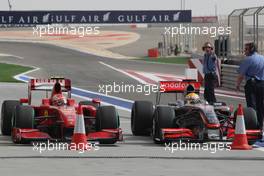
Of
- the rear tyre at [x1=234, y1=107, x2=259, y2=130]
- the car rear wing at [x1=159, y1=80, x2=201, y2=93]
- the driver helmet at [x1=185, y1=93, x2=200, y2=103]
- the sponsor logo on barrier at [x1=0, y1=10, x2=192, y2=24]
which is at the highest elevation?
the sponsor logo on barrier at [x1=0, y1=10, x2=192, y2=24]

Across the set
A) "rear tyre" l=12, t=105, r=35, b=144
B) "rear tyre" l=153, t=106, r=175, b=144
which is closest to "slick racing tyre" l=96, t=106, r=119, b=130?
"rear tyre" l=153, t=106, r=175, b=144

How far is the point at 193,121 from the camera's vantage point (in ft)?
42.7

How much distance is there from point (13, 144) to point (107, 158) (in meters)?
2.25

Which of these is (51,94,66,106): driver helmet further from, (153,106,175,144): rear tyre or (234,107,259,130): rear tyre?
(234,107,259,130): rear tyre

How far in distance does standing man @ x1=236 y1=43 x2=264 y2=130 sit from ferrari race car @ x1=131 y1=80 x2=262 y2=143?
56 centimetres

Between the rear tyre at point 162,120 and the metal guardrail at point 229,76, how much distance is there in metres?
13.6

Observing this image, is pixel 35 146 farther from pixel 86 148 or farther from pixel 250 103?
pixel 250 103

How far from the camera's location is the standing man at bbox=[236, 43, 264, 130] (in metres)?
13.8

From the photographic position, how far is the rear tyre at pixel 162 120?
12773 millimetres

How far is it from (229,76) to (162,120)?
1454 centimetres

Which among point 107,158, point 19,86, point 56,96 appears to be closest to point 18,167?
point 107,158

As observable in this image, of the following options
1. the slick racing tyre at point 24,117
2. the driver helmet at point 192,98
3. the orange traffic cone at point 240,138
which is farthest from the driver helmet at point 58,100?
the orange traffic cone at point 240,138

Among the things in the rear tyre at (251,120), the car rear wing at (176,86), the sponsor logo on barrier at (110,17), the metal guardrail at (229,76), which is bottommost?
the metal guardrail at (229,76)

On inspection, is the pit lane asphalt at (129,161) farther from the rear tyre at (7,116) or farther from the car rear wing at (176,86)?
the car rear wing at (176,86)
